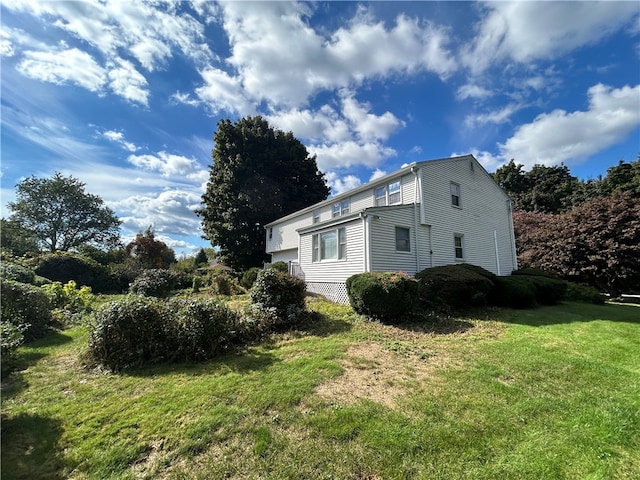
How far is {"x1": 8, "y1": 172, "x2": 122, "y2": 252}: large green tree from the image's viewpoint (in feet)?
112

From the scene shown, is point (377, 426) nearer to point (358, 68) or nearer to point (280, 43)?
point (280, 43)

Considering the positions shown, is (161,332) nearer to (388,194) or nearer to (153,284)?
(153,284)

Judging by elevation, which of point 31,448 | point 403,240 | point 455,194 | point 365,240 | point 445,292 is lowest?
point 31,448

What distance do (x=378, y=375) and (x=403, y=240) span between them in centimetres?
874

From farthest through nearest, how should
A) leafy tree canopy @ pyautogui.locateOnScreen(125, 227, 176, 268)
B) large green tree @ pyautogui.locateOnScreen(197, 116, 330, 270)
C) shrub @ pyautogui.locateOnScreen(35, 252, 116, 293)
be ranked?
leafy tree canopy @ pyautogui.locateOnScreen(125, 227, 176, 268)
large green tree @ pyautogui.locateOnScreen(197, 116, 330, 270)
shrub @ pyautogui.locateOnScreen(35, 252, 116, 293)

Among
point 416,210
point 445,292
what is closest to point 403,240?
point 416,210

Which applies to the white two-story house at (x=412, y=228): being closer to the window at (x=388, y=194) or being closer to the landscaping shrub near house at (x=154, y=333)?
the window at (x=388, y=194)

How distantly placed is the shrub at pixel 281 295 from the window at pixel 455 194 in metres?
10.4

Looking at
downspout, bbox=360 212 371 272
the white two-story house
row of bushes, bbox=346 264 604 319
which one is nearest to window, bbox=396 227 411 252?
the white two-story house

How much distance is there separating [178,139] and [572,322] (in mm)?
16208

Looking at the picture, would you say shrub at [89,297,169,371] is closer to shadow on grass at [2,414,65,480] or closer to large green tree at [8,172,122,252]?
shadow on grass at [2,414,65,480]

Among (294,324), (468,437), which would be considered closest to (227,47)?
(294,324)

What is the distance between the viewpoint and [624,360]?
565 centimetres

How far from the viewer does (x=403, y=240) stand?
13008 mm
